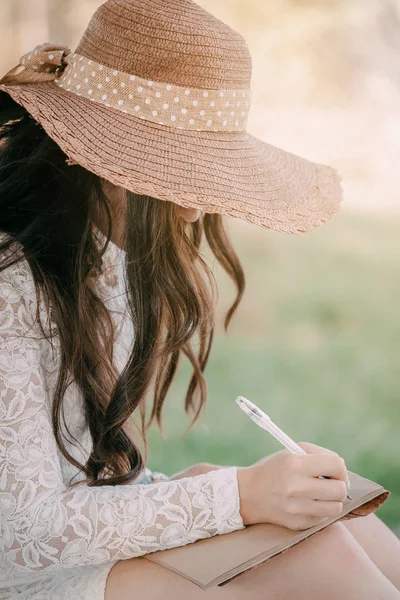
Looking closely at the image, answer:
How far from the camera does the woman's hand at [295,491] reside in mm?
1023

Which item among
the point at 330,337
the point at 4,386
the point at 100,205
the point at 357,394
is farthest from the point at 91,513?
the point at 330,337

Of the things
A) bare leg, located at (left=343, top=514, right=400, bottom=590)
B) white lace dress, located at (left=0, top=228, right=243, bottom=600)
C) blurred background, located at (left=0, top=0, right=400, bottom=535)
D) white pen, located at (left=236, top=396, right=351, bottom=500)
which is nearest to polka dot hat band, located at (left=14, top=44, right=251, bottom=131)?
white lace dress, located at (left=0, top=228, right=243, bottom=600)

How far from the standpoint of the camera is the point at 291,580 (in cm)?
103

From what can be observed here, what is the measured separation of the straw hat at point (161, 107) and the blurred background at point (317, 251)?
147 cm

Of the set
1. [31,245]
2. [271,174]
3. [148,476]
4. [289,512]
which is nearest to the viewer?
[289,512]

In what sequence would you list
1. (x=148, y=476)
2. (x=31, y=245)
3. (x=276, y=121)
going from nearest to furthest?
(x=31, y=245) → (x=148, y=476) → (x=276, y=121)

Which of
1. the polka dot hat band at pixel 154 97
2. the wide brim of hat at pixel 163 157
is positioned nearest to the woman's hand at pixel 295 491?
the wide brim of hat at pixel 163 157

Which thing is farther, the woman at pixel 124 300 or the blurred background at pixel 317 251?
the blurred background at pixel 317 251

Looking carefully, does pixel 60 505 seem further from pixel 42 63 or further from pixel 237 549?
pixel 42 63

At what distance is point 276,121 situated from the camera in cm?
333

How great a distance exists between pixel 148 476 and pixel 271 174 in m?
0.58

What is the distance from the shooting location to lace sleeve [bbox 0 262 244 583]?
103cm

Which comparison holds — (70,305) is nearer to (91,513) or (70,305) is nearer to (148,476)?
(91,513)

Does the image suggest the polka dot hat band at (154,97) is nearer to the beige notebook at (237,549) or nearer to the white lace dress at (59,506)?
the white lace dress at (59,506)
